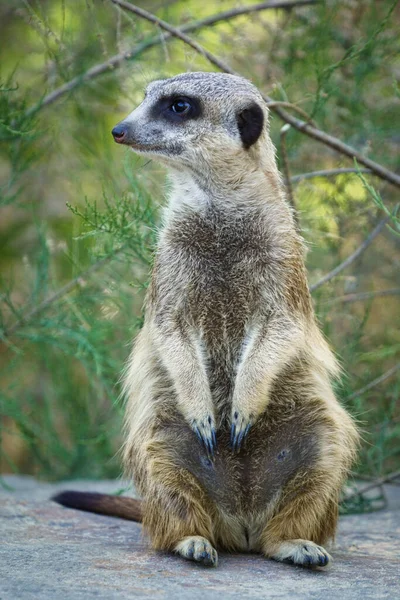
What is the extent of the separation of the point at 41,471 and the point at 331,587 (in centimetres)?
A: 336

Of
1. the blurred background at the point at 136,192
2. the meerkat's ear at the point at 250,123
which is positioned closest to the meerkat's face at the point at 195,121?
the meerkat's ear at the point at 250,123

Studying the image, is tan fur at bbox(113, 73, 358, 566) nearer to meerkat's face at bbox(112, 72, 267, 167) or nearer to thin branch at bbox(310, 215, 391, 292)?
meerkat's face at bbox(112, 72, 267, 167)

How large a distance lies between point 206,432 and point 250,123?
1272 millimetres

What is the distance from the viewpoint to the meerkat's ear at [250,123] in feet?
11.1

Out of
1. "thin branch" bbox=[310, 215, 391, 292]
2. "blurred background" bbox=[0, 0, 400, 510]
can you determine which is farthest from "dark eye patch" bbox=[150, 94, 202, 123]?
"thin branch" bbox=[310, 215, 391, 292]

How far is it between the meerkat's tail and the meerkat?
18.0 inches

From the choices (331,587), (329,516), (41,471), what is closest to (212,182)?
(329,516)

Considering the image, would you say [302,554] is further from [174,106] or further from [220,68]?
[220,68]

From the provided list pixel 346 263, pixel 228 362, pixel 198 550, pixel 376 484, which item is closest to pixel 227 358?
pixel 228 362

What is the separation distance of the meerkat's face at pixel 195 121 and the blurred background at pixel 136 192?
0.54m

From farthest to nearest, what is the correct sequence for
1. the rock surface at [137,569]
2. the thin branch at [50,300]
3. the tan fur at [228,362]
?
the thin branch at [50,300] < the tan fur at [228,362] < the rock surface at [137,569]

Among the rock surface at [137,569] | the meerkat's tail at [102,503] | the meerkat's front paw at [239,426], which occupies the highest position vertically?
the meerkat's front paw at [239,426]

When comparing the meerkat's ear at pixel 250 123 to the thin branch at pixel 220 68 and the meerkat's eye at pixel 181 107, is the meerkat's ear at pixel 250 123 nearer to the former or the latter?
the meerkat's eye at pixel 181 107

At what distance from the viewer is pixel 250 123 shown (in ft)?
11.2
